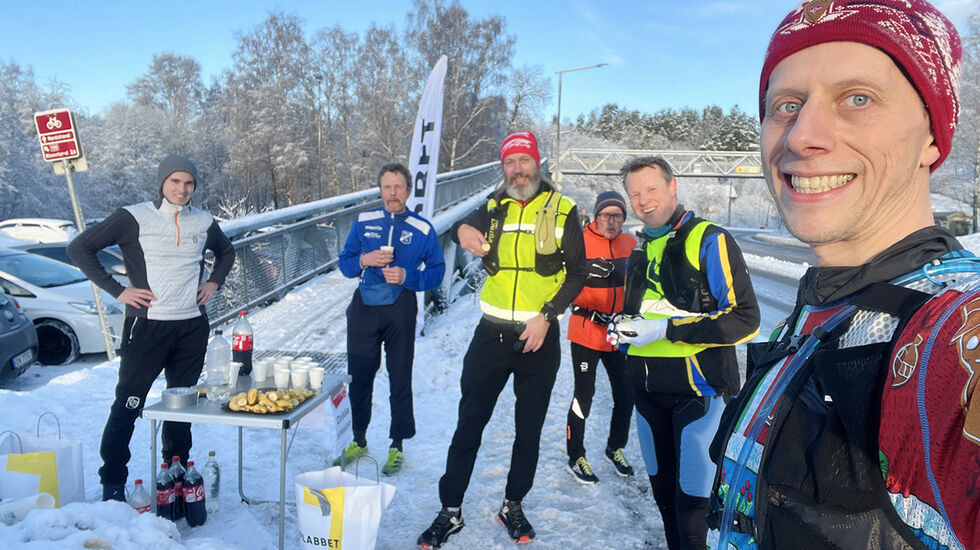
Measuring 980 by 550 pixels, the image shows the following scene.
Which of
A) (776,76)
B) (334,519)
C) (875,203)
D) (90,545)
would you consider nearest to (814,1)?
(776,76)

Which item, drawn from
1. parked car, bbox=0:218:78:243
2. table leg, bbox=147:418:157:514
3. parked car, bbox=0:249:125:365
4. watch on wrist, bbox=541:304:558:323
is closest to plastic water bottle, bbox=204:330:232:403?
table leg, bbox=147:418:157:514

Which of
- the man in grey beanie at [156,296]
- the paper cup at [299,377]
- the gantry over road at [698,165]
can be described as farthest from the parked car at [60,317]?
the gantry over road at [698,165]

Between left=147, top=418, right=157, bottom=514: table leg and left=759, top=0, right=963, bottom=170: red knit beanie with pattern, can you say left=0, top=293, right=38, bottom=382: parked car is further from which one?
left=759, top=0, right=963, bottom=170: red knit beanie with pattern

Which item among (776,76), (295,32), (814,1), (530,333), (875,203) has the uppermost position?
(295,32)

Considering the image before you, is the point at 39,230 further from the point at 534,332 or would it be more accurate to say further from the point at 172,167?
the point at 534,332

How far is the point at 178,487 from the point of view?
3590mm

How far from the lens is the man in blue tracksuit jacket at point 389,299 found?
457 centimetres

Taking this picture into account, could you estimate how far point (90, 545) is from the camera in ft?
7.91

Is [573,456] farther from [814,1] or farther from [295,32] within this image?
[295,32]

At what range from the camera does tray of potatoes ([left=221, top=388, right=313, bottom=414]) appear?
10.4ft

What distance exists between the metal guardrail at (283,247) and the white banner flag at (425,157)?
226 centimetres

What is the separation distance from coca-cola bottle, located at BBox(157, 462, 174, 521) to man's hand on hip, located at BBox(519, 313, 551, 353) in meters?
2.23

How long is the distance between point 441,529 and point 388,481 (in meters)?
0.98

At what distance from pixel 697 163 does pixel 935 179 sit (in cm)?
1679
